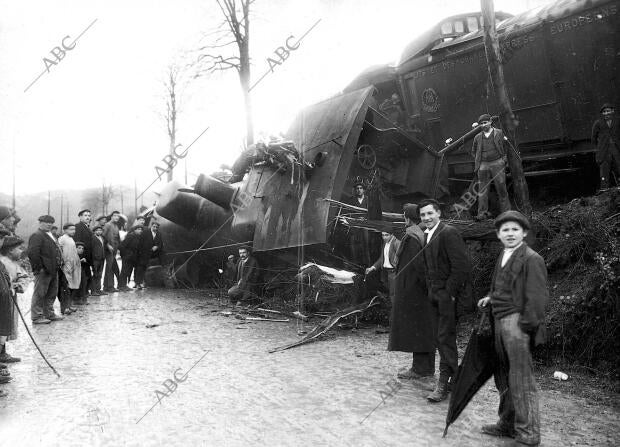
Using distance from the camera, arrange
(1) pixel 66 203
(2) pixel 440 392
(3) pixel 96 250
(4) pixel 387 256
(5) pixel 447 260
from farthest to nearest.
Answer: (1) pixel 66 203
(3) pixel 96 250
(4) pixel 387 256
(5) pixel 447 260
(2) pixel 440 392

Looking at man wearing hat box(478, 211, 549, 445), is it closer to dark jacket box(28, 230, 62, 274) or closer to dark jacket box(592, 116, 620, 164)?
dark jacket box(592, 116, 620, 164)

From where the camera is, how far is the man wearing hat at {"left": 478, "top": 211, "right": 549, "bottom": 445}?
3160 millimetres

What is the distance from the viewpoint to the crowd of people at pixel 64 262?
555 centimetres

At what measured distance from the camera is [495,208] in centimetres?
836

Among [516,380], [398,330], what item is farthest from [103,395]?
[516,380]

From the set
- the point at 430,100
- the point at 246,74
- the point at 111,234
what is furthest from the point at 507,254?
the point at 246,74

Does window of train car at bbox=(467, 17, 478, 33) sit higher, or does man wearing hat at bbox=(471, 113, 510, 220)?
window of train car at bbox=(467, 17, 478, 33)

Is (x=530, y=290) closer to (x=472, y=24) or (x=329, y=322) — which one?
(x=329, y=322)

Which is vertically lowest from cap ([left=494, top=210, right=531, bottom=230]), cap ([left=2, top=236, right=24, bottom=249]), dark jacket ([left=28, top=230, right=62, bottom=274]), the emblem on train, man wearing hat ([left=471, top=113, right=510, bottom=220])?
dark jacket ([left=28, top=230, right=62, bottom=274])

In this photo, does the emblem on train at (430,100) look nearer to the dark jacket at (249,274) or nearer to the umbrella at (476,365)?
the dark jacket at (249,274)

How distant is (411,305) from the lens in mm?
4875

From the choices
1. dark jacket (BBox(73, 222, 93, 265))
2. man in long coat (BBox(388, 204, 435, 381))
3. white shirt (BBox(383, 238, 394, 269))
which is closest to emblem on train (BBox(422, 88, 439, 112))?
white shirt (BBox(383, 238, 394, 269))

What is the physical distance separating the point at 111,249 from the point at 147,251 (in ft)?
3.46

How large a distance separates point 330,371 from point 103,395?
7.24 feet
